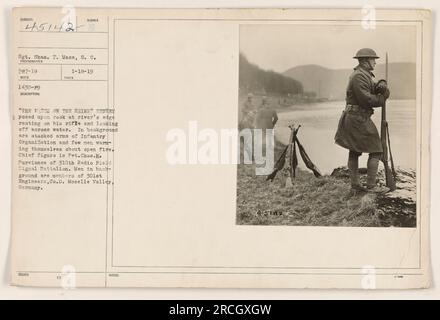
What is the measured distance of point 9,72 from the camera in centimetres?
203

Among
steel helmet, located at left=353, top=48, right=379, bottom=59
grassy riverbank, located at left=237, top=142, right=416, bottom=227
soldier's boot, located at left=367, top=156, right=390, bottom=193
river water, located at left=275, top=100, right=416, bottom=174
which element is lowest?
grassy riverbank, located at left=237, top=142, right=416, bottom=227

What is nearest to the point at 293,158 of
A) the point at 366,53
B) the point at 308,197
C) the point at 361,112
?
the point at 308,197

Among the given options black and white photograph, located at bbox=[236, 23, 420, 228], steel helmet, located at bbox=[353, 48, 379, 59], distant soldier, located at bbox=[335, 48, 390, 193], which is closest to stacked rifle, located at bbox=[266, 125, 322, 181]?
black and white photograph, located at bbox=[236, 23, 420, 228]

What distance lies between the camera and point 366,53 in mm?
2012

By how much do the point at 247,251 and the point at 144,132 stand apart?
0.52 meters

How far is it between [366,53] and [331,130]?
0.91 ft

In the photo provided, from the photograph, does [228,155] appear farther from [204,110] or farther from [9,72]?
[9,72]

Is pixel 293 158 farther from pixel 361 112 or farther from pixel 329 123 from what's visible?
pixel 361 112

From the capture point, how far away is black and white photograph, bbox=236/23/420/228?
6.59 ft

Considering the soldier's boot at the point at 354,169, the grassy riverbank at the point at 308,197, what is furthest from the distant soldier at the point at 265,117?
the soldier's boot at the point at 354,169

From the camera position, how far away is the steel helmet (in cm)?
201

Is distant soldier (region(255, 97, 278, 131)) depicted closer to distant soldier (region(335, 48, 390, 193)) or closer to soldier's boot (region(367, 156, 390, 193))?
distant soldier (region(335, 48, 390, 193))

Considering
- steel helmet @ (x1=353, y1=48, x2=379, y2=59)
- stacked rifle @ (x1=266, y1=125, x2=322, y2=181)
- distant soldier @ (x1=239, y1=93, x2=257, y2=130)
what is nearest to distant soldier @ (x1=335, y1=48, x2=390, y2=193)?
steel helmet @ (x1=353, y1=48, x2=379, y2=59)

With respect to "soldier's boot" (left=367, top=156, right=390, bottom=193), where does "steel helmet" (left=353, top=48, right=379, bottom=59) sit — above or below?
above
